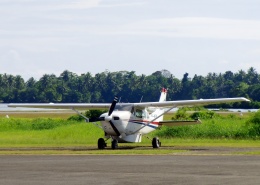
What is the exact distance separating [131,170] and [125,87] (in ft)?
538

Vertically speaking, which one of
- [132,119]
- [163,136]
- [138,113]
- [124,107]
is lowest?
[163,136]

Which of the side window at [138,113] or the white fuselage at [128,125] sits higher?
the side window at [138,113]

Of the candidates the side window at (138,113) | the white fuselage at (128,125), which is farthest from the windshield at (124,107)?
the side window at (138,113)

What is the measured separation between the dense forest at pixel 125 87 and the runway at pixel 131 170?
13822cm

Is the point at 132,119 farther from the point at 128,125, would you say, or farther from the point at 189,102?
the point at 189,102

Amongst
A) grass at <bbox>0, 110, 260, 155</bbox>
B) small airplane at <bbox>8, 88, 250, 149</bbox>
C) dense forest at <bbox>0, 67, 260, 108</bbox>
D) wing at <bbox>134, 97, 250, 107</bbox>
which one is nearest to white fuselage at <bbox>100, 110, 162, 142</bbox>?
small airplane at <bbox>8, 88, 250, 149</bbox>

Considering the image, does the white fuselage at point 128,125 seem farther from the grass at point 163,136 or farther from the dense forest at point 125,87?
the dense forest at point 125,87

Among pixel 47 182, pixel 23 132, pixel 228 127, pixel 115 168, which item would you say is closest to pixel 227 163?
pixel 115 168

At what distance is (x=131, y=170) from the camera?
75.2 feet

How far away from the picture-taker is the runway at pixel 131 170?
64.8ft

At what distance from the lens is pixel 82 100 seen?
179m

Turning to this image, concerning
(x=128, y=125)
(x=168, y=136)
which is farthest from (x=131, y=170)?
(x=168, y=136)

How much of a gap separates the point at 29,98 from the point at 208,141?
143 metres

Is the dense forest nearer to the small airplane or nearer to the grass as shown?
the grass
